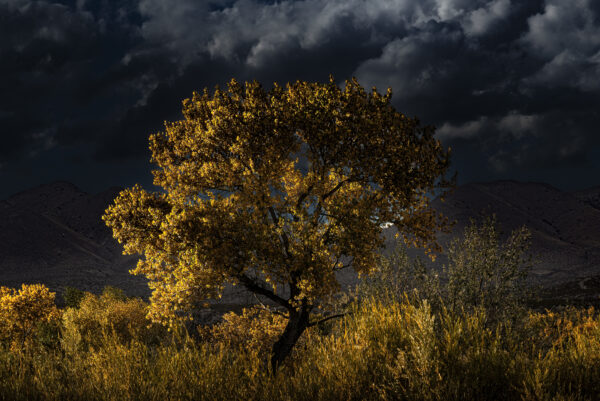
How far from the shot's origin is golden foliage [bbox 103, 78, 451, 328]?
1002 cm

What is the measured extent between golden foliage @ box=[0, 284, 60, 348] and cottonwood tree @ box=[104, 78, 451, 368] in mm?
16017

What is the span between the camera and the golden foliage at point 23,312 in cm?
2158

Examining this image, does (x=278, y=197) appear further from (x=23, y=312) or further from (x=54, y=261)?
(x=54, y=261)

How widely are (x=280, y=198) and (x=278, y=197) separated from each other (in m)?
0.07

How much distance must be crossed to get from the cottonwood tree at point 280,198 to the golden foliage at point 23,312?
631 inches

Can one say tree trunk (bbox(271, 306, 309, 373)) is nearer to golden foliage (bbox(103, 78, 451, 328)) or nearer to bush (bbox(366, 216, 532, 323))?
golden foliage (bbox(103, 78, 451, 328))

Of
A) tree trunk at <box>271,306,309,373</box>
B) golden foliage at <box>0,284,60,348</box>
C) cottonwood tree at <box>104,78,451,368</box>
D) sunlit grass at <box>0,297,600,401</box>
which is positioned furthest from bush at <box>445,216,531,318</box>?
golden foliage at <box>0,284,60,348</box>

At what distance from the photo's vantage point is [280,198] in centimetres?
1180

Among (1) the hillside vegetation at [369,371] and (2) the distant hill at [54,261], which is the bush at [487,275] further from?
(2) the distant hill at [54,261]

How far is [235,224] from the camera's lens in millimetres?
10117

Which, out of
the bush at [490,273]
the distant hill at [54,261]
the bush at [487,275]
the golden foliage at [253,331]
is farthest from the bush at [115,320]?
the distant hill at [54,261]

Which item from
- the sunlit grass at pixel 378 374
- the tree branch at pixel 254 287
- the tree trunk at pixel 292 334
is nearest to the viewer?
the sunlit grass at pixel 378 374

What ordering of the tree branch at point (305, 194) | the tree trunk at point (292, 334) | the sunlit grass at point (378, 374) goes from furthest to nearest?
the tree branch at point (305, 194) → the tree trunk at point (292, 334) → the sunlit grass at point (378, 374)

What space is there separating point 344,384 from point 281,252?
5.51 meters
